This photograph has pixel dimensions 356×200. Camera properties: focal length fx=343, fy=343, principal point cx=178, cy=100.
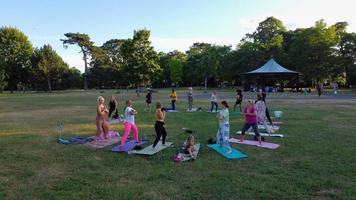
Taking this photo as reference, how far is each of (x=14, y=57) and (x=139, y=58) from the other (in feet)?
125

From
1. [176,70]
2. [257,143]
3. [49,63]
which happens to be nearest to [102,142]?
[257,143]

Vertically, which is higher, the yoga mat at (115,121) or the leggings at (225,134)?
the leggings at (225,134)

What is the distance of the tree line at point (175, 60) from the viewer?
180ft

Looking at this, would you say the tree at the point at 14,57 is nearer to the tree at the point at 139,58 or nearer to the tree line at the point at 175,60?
the tree line at the point at 175,60

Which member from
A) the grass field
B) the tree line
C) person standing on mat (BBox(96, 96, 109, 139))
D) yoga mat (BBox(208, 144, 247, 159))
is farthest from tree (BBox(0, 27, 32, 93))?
yoga mat (BBox(208, 144, 247, 159))

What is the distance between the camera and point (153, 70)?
5406cm

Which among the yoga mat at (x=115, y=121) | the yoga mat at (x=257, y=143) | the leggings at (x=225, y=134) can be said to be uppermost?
the leggings at (x=225, y=134)

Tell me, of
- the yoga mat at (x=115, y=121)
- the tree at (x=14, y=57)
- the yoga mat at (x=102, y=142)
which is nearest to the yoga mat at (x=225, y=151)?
the yoga mat at (x=102, y=142)

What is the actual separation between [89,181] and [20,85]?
8102cm

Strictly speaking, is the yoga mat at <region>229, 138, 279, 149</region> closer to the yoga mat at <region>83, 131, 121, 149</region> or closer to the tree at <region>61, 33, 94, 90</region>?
the yoga mat at <region>83, 131, 121, 149</region>

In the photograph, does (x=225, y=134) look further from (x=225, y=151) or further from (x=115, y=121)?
(x=115, y=121)

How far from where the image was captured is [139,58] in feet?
171

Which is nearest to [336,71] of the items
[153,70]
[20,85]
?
[153,70]

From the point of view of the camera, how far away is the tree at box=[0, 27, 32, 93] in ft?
245
